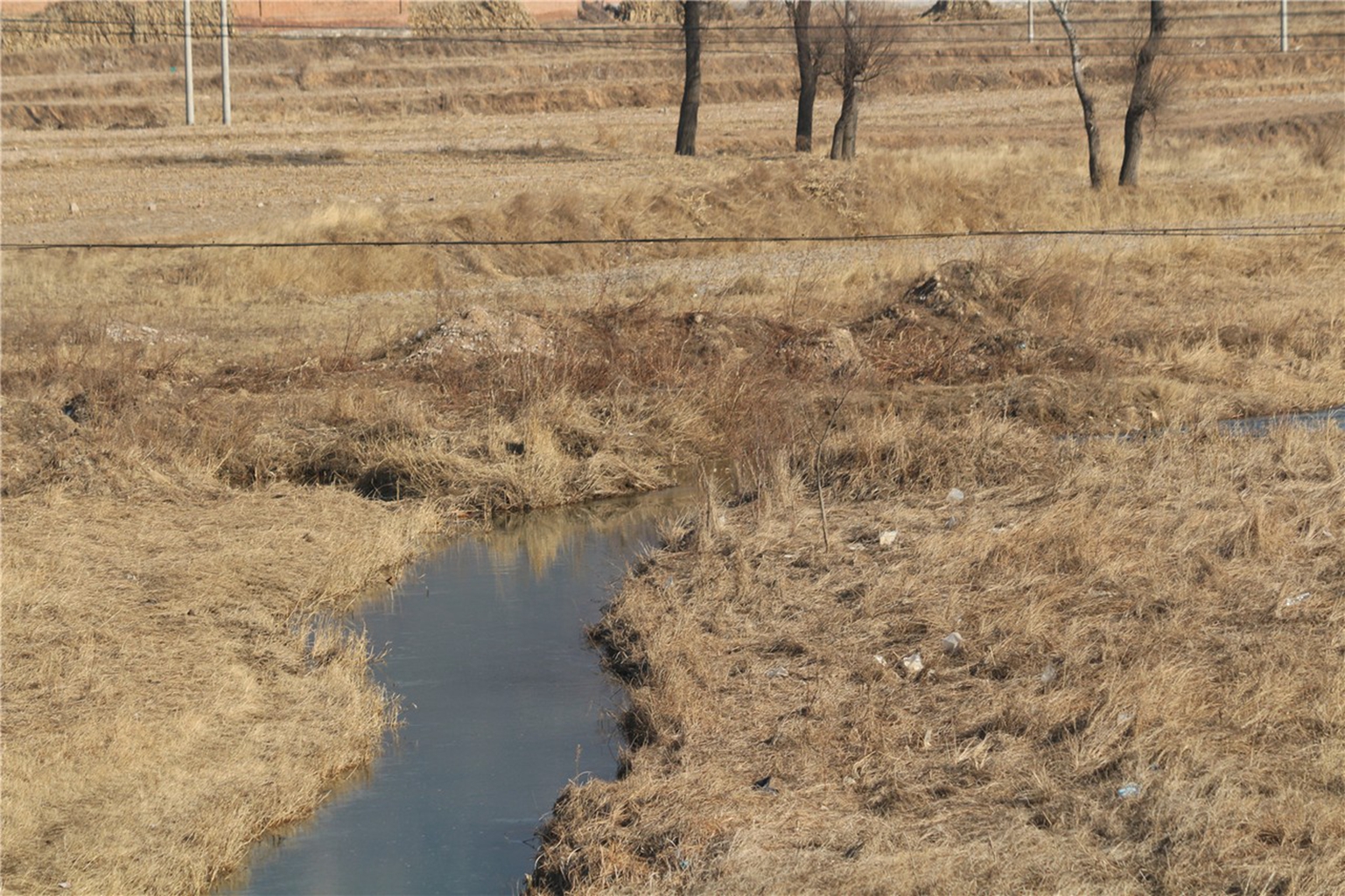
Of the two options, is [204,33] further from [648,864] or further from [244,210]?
[648,864]

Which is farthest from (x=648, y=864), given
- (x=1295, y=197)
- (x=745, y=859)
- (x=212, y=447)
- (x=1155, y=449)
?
(x=1295, y=197)

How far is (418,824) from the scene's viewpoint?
26.1 feet

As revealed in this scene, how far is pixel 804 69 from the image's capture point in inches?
1476

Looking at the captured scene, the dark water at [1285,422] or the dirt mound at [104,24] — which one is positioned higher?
the dirt mound at [104,24]

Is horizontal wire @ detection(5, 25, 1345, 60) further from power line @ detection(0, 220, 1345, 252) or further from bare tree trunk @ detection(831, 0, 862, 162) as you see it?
power line @ detection(0, 220, 1345, 252)

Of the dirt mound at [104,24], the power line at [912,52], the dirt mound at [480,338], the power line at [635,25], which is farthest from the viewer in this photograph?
the dirt mound at [104,24]

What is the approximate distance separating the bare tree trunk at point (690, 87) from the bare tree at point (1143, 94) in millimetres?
10116

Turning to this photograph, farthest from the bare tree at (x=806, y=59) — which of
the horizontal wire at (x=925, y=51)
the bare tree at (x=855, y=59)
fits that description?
the horizontal wire at (x=925, y=51)

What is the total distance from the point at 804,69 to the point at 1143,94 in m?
8.89

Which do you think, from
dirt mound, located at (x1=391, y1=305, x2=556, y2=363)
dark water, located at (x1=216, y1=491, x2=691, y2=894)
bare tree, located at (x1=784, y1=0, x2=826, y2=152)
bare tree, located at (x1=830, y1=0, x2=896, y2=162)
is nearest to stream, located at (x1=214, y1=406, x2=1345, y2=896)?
dark water, located at (x1=216, y1=491, x2=691, y2=894)

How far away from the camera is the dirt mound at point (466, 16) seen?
235ft

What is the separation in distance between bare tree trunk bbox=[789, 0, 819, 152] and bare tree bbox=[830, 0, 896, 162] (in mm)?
757

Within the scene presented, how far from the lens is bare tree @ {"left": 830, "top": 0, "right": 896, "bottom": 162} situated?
114 ft

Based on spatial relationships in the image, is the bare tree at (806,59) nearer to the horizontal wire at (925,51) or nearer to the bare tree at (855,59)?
the bare tree at (855,59)
